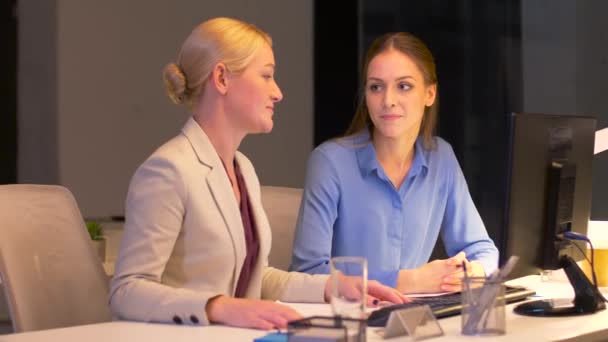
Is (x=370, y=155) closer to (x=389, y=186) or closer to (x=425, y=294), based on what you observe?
(x=389, y=186)

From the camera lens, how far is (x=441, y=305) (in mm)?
2232

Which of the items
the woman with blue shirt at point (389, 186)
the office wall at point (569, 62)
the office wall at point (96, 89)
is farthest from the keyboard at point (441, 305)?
the office wall at point (96, 89)

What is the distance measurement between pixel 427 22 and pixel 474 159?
746 mm

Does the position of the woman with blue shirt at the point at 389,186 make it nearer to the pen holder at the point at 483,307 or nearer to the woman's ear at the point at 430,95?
the woman's ear at the point at 430,95

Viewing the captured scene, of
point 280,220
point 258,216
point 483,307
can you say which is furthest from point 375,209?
point 483,307

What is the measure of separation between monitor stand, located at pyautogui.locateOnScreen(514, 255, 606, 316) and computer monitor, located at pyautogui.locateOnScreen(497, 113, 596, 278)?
0.05 metres

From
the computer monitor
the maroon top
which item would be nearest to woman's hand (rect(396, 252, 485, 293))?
the computer monitor

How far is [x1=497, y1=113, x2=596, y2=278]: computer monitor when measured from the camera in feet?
7.23

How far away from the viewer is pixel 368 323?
2.04 meters

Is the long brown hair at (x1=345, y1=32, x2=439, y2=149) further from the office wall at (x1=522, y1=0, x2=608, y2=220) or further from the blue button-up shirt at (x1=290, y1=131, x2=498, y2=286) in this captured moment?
the office wall at (x1=522, y1=0, x2=608, y2=220)

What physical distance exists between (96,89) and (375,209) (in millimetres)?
2047

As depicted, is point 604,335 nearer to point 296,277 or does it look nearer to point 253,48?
point 296,277

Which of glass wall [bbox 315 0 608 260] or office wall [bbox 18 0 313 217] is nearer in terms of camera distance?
office wall [bbox 18 0 313 217]

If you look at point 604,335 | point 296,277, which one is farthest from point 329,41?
point 604,335
